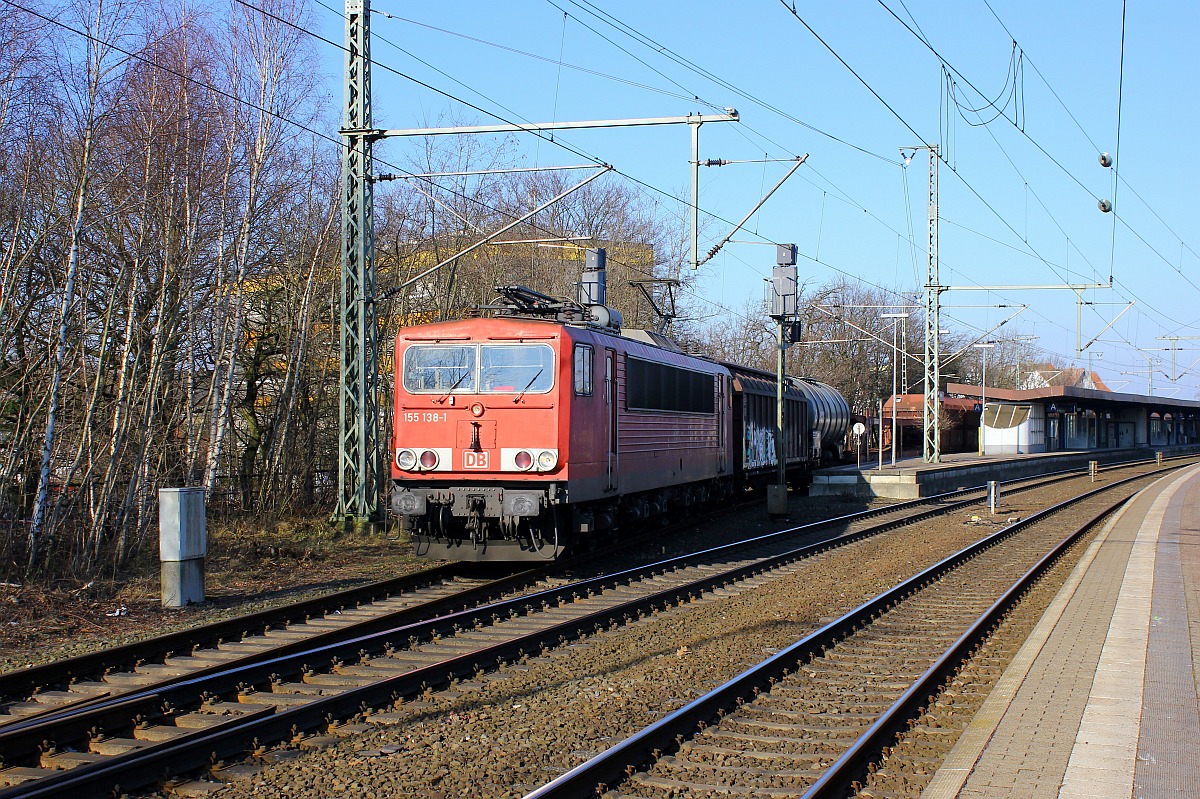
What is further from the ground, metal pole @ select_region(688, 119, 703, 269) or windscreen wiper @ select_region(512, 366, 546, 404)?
metal pole @ select_region(688, 119, 703, 269)

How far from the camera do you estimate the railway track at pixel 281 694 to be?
6.08m

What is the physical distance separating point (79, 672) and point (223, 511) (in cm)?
969

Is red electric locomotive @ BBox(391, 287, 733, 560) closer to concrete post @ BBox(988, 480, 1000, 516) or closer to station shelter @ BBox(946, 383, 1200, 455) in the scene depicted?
concrete post @ BBox(988, 480, 1000, 516)

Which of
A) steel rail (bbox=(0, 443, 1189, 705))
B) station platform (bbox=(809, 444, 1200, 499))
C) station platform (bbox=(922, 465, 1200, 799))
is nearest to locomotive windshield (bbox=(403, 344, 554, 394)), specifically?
steel rail (bbox=(0, 443, 1189, 705))

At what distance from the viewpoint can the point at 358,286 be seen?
16.8 meters

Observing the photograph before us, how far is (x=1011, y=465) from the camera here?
152ft

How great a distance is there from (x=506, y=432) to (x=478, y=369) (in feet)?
3.20

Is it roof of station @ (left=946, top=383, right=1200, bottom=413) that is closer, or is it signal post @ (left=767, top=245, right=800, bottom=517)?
signal post @ (left=767, top=245, right=800, bottom=517)

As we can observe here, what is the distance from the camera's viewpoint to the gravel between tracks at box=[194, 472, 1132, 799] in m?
6.09

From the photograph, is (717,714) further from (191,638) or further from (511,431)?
(511,431)

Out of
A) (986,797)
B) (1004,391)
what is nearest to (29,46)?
(986,797)

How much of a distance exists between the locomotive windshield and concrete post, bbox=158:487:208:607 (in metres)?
3.70

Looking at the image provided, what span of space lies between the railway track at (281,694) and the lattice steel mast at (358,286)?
537 cm

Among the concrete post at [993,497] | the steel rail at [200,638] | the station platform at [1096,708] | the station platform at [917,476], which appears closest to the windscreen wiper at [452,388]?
the steel rail at [200,638]
